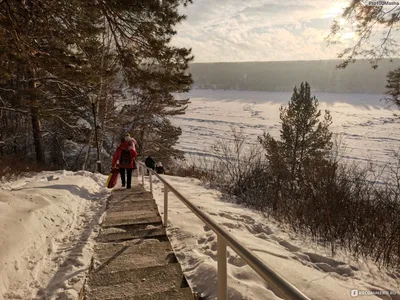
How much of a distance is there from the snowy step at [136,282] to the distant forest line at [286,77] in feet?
322

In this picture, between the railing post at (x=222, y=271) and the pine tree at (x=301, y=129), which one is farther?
the pine tree at (x=301, y=129)

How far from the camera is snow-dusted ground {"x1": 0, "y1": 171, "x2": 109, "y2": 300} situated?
322 cm

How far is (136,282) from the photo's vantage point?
10.2ft

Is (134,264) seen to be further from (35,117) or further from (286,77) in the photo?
(286,77)

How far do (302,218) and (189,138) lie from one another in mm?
44598

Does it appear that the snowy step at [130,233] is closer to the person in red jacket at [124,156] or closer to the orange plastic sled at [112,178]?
the person in red jacket at [124,156]

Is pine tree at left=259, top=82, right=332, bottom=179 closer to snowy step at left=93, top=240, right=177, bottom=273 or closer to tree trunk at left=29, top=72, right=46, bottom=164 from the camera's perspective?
tree trunk at left=29, top=72, right=46, bottom=164

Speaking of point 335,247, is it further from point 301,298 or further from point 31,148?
point 31,148

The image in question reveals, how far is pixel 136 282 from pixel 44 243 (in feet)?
6.72

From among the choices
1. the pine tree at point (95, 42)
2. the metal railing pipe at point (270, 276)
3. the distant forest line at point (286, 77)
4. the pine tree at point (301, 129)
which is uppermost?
the distant forest line at point (286, 77)

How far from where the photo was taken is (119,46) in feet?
24.3

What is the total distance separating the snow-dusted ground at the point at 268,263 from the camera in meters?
A: 3.20

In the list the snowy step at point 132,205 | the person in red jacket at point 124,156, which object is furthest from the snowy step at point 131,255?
the person in red jacket at point 124,156

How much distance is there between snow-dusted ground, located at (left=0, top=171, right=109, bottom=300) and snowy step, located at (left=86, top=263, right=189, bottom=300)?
0.24 metres
